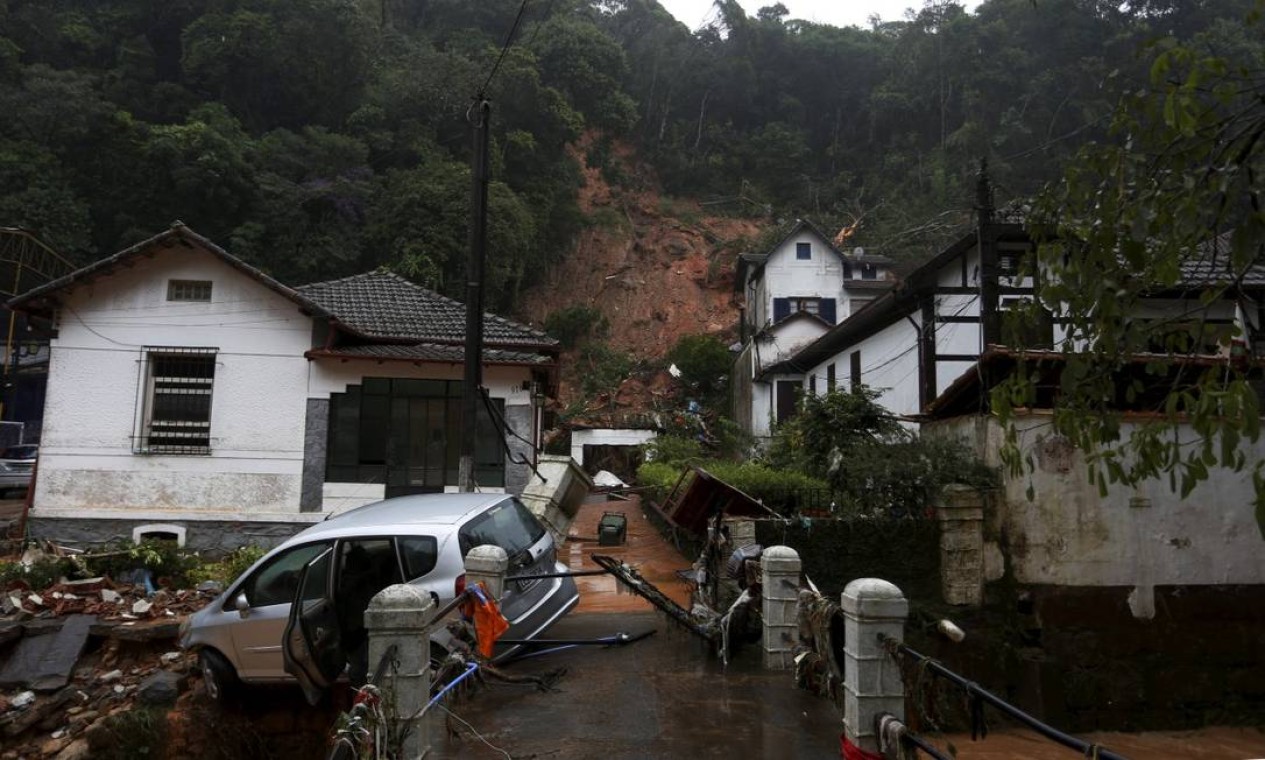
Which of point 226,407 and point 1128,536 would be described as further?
point 226,407

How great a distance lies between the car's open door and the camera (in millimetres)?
5953

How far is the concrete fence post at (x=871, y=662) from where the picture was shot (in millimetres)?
4367

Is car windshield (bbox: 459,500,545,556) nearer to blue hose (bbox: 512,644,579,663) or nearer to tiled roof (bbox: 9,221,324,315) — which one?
blue hose (bbox: 512,644,579,663)

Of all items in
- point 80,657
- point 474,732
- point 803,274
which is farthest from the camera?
point 803,274

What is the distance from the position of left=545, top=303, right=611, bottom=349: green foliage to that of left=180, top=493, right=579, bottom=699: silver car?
32470mm

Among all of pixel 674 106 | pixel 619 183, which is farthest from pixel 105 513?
pixel 674 106

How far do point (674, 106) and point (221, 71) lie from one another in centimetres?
3163

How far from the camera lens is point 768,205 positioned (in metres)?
51.4

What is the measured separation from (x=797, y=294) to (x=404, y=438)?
2237 centimetres

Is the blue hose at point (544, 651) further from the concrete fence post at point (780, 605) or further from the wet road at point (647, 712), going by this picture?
the concrete fence post at point (780, 605)

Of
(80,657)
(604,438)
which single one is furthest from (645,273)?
(80,657)

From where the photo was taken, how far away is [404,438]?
1314 centimetres

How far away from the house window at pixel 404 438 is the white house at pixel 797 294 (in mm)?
16397

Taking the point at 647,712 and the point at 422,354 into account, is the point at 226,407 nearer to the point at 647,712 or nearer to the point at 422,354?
the point at 422,354
